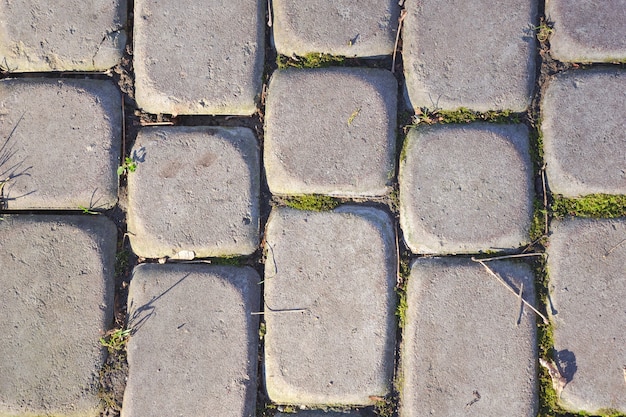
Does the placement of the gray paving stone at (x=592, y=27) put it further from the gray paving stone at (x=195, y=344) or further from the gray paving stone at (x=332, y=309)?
the gray paving stone at (x=195, y=344)

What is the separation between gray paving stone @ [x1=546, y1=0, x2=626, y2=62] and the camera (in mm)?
1948

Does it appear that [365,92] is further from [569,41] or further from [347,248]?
[569,41]

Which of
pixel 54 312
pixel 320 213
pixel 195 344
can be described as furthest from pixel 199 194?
pixel 54 312

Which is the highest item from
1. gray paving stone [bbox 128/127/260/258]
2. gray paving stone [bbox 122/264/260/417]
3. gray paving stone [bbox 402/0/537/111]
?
gray paving stone [bbox 402/0/537/111]

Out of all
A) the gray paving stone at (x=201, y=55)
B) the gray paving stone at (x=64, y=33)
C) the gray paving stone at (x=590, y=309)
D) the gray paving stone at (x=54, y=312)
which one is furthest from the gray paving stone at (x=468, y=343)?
the gray paving stone at (x=64, y=33)

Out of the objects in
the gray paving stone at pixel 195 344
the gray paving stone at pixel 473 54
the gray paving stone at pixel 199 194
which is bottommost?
the gray paving stone at pixel 195 344

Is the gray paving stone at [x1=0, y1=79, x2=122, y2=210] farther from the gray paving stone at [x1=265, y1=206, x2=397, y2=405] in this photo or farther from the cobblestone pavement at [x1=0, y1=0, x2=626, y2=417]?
the gray paving stone at [x1=265, y1=206, x2=397, y2=405]

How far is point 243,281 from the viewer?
1.97 metres

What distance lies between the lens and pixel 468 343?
1924 millimetres

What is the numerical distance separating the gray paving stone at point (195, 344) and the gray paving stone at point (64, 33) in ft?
2.87

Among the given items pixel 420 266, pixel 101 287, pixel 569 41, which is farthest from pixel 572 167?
pixel 101 287

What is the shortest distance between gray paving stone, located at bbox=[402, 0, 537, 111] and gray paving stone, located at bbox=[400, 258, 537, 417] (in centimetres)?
61

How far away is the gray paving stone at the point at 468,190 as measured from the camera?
1.93 m

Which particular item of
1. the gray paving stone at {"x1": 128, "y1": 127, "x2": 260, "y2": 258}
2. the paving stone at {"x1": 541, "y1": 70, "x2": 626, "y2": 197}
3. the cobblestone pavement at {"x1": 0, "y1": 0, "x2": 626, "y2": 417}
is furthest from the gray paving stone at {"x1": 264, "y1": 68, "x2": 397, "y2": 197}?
the paving stone at {"x1": 541, "y1": 70, "x2": 626, "y2": 197}
